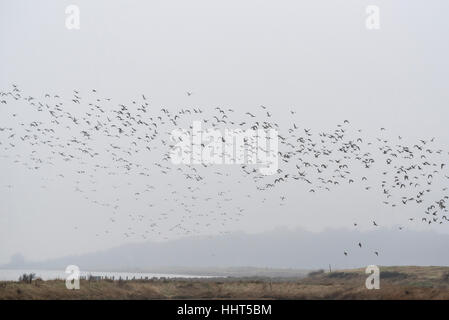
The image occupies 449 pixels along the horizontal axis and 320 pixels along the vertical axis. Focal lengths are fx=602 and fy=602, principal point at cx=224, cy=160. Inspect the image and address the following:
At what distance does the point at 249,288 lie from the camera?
3241 cm

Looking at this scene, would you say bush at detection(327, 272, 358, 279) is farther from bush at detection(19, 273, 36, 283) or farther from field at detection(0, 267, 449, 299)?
bush at detection(19, 273, 36, 283)

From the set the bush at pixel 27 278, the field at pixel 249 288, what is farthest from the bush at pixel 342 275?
the bush at pixel 27 278

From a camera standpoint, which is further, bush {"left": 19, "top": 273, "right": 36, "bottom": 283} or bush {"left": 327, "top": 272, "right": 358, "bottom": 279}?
bush {"left": 327, "top": 272, "right": 358, "bottom": 279}

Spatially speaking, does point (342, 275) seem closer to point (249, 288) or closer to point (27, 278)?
point (249, 288)

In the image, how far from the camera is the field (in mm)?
29406

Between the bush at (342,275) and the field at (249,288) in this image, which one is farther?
the bush at (342,275)

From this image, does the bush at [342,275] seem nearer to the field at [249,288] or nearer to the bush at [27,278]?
the field at [249,288]

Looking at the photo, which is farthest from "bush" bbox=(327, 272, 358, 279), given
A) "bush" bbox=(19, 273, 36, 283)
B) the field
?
"bush" bbox=(19, 273, 36, 283)

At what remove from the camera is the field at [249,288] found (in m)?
29.4

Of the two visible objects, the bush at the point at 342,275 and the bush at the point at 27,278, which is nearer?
the bush at the point at 27,278

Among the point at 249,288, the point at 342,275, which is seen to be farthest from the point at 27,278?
the point at 342,275
